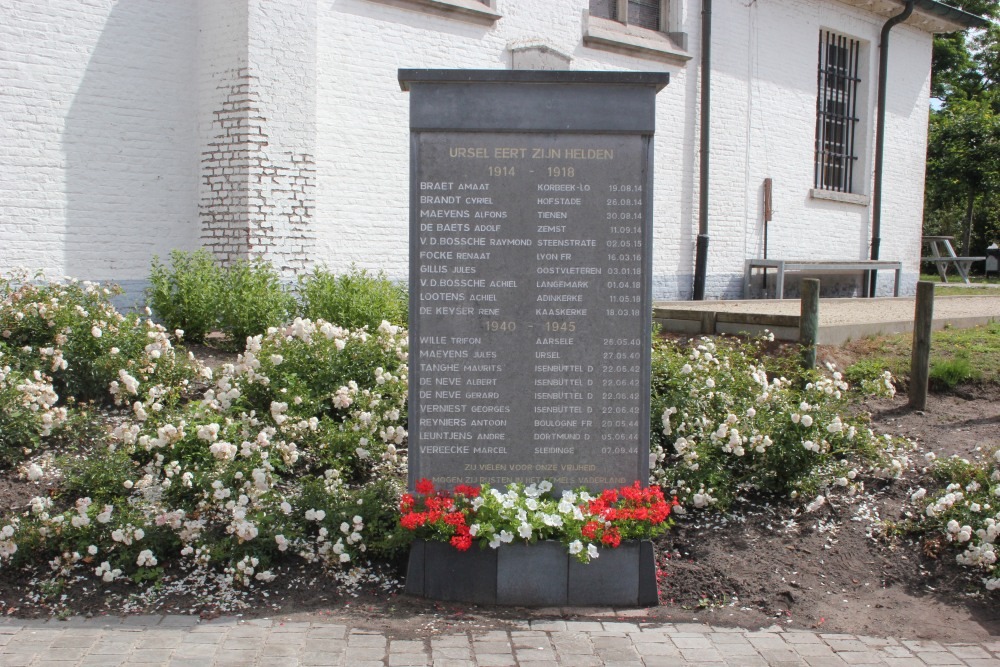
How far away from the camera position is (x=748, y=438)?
4996 mm

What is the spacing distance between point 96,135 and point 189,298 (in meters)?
2.16

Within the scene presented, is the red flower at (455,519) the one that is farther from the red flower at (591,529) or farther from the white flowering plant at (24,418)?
the white flowering plant at (24,418)

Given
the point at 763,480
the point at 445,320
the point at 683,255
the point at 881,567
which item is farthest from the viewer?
the point at 683,255

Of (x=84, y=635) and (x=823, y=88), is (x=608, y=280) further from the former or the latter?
(x=823, y=88)

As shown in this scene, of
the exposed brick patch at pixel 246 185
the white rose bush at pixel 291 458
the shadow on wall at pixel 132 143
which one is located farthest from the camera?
the exposed brick patch at pixel 246 185

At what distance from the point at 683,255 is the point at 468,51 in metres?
4.85

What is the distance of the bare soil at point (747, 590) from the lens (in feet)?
13.5

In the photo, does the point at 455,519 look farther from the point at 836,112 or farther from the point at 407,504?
the point at 836,112

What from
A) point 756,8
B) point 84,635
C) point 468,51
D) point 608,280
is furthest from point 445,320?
point 756,8

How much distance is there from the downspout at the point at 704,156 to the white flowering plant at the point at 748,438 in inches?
349

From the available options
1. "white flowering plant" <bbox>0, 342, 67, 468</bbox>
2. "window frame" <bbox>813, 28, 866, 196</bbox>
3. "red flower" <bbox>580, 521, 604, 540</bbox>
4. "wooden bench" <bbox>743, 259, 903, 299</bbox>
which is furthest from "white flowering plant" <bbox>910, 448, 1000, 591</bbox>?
"window frame" <bbox>813, 28, 866, 196</bbox>

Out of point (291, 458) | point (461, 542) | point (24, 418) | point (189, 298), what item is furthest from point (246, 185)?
point (461, 542)

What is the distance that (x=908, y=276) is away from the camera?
17969mm

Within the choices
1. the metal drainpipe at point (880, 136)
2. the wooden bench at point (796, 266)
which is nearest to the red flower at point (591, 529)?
the wooden bench at point (796, 266)
